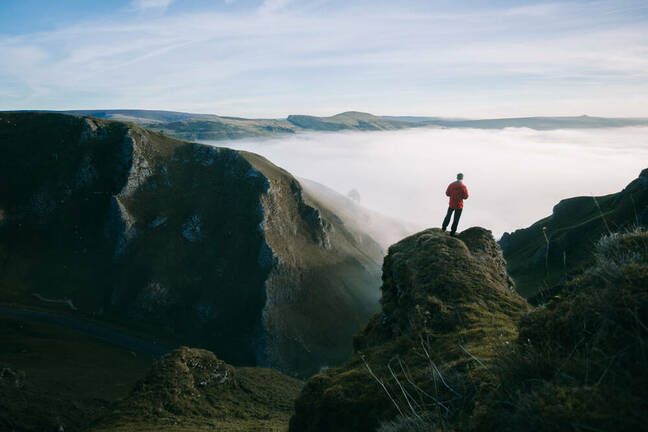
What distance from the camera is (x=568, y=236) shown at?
80.1m

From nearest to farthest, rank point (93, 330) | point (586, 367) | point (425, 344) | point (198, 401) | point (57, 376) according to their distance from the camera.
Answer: point (586, 367), point (425, 344), point (198, 401), point (57, 376), point (93, 330)

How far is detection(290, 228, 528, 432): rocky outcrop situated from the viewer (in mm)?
8930

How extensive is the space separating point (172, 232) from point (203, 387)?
271 feet

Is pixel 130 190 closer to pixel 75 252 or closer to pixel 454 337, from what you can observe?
pixel 75 252

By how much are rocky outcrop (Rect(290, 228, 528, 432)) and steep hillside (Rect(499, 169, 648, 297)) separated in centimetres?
4238

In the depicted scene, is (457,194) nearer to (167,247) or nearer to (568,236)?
(568,236)

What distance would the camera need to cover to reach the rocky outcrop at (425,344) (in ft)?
29.3

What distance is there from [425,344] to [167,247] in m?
119

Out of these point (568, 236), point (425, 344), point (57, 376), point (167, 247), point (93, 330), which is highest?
point (425, 344)

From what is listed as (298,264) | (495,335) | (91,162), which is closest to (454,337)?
(495,335)

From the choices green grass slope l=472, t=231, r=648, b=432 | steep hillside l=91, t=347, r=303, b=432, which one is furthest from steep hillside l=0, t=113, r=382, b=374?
green grass slope l=472, t=231, r=648, b=432

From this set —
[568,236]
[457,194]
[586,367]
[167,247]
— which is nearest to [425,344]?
[586,367]

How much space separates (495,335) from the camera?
11523 millimetres

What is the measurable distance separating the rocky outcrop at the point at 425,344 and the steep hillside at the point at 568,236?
42.4 m
